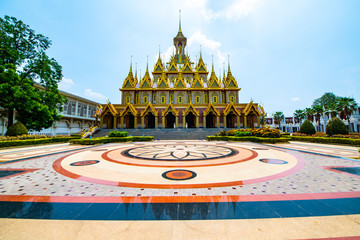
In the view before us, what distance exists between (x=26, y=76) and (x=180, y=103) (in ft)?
90.0

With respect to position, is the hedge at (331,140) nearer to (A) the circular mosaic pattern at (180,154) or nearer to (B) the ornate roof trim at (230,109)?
(B) the ornate roof trim at (230,109)

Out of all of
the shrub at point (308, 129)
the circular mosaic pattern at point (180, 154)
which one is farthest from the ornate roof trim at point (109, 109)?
the shrub at point (308, 129)

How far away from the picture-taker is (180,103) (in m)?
35.3

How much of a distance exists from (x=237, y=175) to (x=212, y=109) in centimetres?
2635

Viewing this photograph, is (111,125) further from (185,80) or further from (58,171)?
(58,171)

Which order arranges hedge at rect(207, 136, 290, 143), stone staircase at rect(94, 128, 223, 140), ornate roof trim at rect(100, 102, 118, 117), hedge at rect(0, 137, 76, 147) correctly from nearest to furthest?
hedge at rect(0, 137, 76, 147)
hedge at rect(207, 136, 290, 143)
stone staircase at rect(94, 128, 223, 140)
ornate roof trim at rect(100, 102, 118, 117)

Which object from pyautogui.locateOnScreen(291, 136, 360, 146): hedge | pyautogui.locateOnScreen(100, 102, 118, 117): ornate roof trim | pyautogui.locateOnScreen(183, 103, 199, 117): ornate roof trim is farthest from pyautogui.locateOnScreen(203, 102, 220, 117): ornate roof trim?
pyautogui.locateOnScreen(100, 102, 118, 117): ornate roof trim

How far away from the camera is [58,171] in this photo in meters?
5.81

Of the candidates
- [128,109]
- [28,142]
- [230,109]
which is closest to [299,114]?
[230,109]

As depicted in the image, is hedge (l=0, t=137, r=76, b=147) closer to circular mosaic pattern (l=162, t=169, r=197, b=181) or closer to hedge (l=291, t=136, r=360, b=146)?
circular mosaic pattern (l=162, t=169, r=197, b=181)

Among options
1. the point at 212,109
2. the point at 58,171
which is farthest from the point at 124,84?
the point at 58,171

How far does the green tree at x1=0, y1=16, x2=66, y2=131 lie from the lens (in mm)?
16875

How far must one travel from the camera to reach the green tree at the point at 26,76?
16875mm

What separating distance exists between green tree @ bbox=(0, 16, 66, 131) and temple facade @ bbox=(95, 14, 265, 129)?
1025 centimetres
